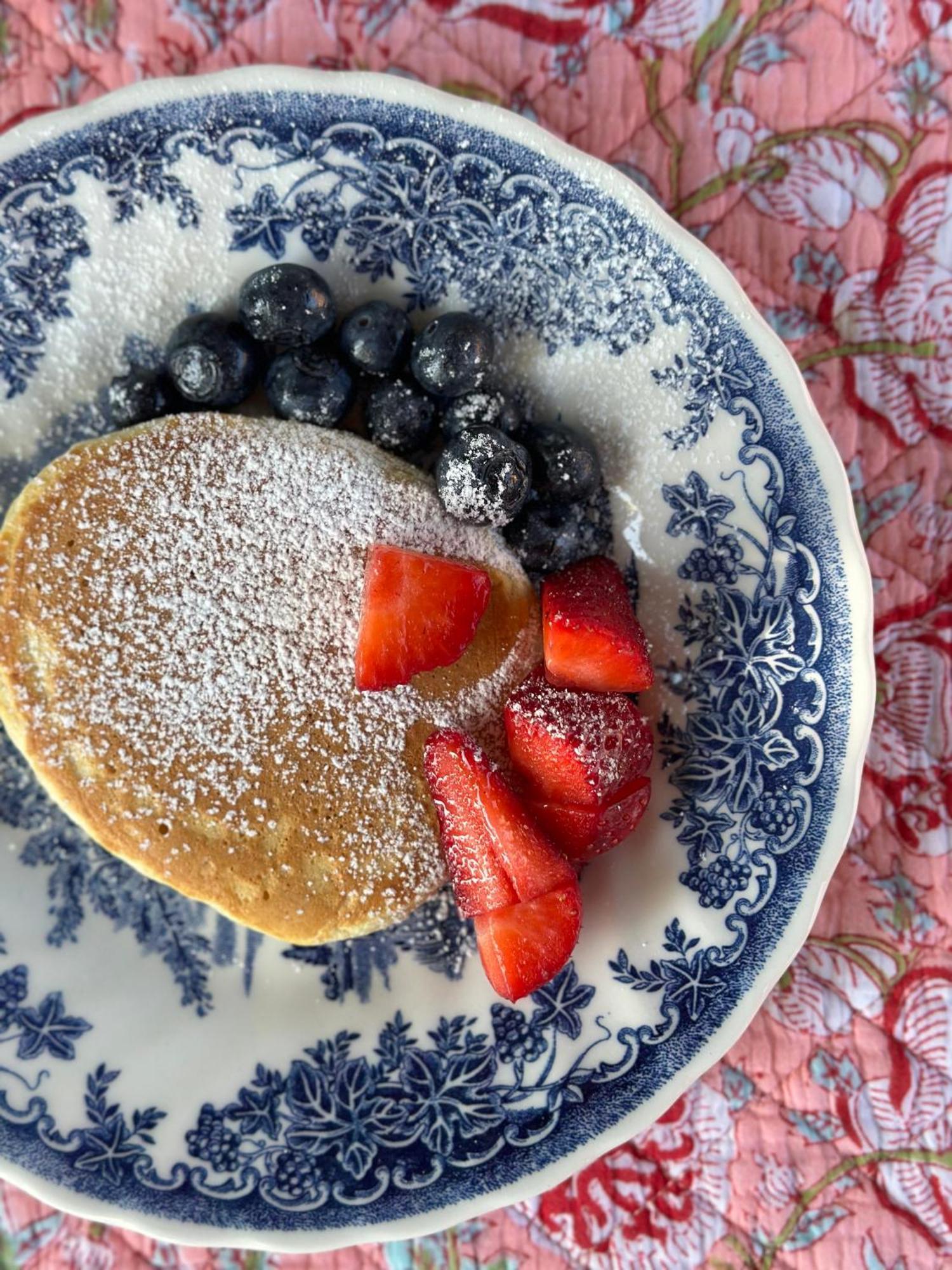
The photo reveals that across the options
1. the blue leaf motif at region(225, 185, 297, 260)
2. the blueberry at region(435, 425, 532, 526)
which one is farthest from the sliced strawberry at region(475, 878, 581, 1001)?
the blue leaf motif at region(225, 185, 297, 260)

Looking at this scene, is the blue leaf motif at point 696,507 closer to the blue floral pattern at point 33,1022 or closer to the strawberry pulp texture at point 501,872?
the strawberry pulp texture at point 501,872

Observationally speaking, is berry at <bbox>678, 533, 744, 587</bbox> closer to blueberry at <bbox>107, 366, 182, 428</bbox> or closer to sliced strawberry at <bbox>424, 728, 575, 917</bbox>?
sliced strawberry at <bbox>424, 728, 575, 917</bbox>

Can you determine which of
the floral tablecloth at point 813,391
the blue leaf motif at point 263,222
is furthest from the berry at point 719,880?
the blue leaf motif at point 263,222

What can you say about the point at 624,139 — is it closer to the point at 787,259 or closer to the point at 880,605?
the point at 787,259

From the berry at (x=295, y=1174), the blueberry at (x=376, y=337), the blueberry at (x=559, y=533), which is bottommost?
the berry at (x=295, y=1174)

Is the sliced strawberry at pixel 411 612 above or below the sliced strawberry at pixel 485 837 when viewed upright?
above

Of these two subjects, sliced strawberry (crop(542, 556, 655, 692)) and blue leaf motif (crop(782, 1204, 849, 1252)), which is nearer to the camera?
sliced strawberry (crop(542, 556, 655, 692))

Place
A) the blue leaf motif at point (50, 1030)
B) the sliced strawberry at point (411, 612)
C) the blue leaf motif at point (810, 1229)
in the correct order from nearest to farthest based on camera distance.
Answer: the sliced strawberry at point (411, 612) → the blue leaf motif at point (50, 1030) → the blue leaf motif at point (810, 1229)

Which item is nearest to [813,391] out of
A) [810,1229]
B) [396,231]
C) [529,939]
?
[396,231]
